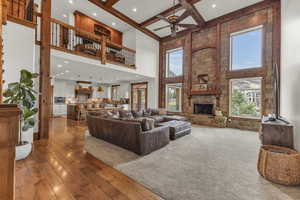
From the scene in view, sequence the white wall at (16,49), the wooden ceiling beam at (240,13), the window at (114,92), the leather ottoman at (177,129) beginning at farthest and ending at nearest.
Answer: the window at (114,92) → the wooden ceiling beam at (240,13) → the leather ottoman at (177,129) → the white wall at (16,49)

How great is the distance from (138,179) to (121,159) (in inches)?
31.5

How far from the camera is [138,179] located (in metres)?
2.04

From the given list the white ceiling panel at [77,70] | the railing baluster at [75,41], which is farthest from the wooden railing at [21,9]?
the white ceiling panel at [77,70]

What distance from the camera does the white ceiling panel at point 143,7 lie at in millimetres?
5637

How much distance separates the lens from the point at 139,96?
9992mm

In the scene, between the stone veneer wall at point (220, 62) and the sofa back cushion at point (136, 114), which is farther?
the sofa back cushion at point (136, 114)

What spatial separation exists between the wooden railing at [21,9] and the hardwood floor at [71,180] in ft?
10.9

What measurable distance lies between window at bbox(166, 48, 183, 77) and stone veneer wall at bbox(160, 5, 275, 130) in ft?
1.25

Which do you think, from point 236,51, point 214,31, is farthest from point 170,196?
point 214,31

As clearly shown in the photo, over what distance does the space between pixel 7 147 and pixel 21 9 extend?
4288 mm

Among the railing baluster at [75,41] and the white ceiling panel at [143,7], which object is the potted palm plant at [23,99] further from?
the white ceiling panel at [143,7]

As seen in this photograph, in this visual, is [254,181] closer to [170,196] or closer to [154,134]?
[170,196]

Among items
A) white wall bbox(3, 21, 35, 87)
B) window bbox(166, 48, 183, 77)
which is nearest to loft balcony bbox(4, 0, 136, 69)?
white wall bbox(3, 21, 35, 87)

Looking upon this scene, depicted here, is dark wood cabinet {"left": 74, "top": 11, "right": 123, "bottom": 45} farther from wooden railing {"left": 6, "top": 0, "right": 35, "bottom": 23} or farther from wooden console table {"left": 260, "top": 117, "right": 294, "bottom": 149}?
wooden console table {"left": 260, "top": 117, "right": 294, "bottom": 149}
